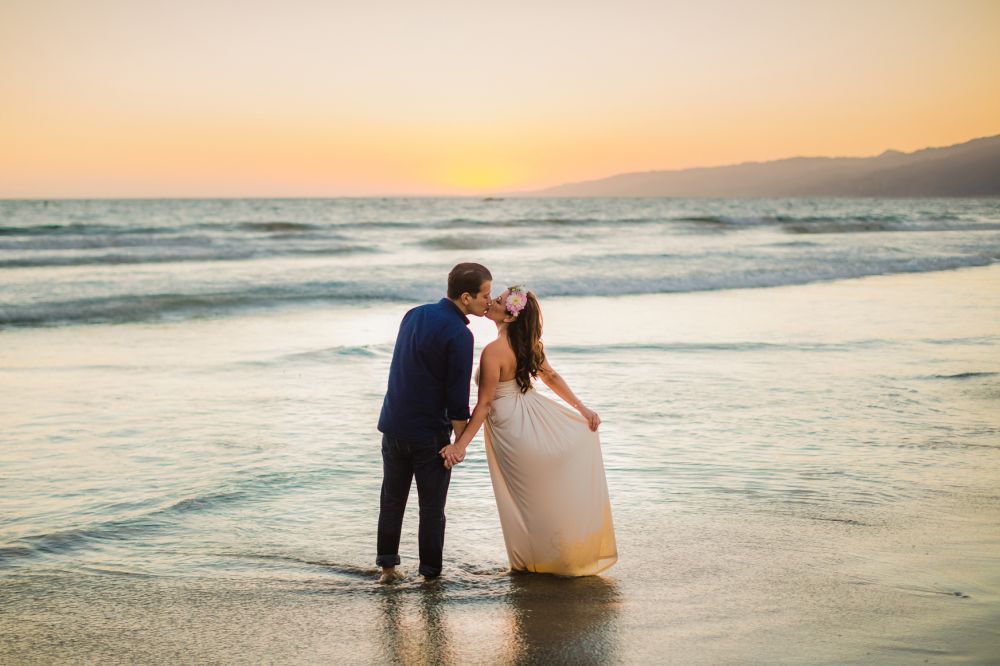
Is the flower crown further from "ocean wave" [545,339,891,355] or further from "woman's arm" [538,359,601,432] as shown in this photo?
"ocean wave" [545,339,891,355]

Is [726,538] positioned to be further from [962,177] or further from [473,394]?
[962,177]

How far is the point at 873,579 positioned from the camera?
4742 mm

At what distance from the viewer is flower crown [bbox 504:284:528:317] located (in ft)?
15.6

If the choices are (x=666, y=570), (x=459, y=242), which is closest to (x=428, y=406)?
(x=666, y=570)

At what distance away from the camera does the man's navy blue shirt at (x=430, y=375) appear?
4.65 m

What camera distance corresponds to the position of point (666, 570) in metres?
4.96

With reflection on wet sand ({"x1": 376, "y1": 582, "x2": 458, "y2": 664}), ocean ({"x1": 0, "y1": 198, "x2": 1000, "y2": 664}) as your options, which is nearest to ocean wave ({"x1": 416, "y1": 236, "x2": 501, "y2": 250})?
ocean ({"x1": 0, "y1": 198, "x2": 1000, "y2": 664})

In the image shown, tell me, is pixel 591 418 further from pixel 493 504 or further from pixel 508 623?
pixel 493 504

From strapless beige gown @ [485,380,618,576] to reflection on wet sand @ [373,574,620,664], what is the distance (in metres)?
0.13

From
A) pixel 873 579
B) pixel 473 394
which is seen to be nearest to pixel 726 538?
pixel 873 579

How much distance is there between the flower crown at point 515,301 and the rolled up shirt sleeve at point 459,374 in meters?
0.26

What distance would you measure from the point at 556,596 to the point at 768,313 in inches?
519

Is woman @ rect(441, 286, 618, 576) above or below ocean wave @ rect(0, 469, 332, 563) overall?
above

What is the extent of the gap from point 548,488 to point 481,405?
1.86ft
